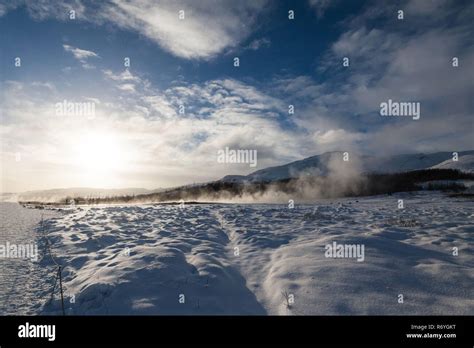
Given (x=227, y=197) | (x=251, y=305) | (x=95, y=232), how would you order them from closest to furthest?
(x=251, y=305) → (x=95, y=232) → (x=227, y=197)

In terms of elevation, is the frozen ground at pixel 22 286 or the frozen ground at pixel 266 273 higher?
the frozen ground at pixel 266 273

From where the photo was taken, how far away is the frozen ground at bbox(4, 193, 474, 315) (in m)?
5.38

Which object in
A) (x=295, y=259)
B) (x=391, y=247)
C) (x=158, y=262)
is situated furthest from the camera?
(x=391, y=247)

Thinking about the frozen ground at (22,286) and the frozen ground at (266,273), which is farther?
the frozen ground at (22,286)

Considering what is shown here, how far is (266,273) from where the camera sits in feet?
24.1

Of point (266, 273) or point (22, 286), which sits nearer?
point (22, 286)

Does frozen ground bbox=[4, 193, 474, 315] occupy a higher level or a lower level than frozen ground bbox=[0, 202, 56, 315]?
higher

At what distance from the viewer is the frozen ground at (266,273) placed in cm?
538

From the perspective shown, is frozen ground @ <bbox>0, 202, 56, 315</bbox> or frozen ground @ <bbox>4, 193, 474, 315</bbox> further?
frozen ground @ <bbox>0, 202, 56, 315</bbox>
